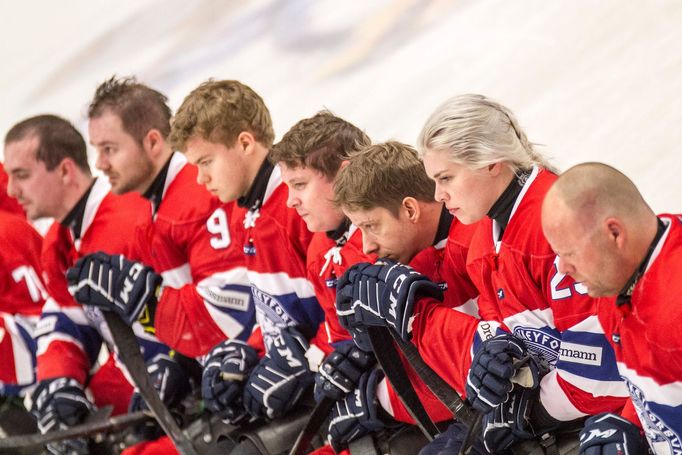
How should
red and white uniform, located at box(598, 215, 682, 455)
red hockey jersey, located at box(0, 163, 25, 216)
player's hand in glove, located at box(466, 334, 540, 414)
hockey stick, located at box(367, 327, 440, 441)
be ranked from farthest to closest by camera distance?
red hockey jersey, located at box(0, 163, 25, 216), hockey stick, located at box(367, 327, 440, 441), player's hand in glove, located at box(466, 334, 540, 414), red and white uniform, located at box(598, 215, 682, 455)

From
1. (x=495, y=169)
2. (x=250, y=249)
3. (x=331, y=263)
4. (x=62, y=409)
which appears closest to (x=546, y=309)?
(x=495, y=169)

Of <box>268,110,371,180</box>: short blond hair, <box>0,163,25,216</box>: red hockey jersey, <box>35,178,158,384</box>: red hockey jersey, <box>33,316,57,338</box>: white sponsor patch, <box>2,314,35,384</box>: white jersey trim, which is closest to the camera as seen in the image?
<box>268,110,371,180</box>: short blond hair

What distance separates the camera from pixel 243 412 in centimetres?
287

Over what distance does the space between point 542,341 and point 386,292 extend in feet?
1.03

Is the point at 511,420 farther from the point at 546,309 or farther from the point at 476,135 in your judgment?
the point at 476,135

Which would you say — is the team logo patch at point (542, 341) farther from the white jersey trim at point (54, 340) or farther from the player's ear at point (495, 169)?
the white jersey trim at point (54, 340)

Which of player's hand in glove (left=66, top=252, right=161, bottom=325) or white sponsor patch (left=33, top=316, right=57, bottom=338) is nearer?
player's hand in glove (left=66, top=252, right=161, bottom=325)

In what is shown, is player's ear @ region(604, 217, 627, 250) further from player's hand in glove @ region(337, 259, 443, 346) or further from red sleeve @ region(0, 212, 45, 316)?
red sleeve @ region(0, 212, 45, 316)

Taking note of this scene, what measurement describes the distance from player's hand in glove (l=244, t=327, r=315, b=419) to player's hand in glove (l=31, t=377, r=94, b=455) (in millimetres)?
696

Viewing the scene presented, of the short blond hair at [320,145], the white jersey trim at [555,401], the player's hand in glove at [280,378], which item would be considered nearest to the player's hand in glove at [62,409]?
the player's hand in glove at [280,378]

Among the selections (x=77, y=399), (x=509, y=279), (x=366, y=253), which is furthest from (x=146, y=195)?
(x=509, y=279)

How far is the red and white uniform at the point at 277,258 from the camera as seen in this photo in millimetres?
2787

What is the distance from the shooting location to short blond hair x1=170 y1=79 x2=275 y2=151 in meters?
2.87

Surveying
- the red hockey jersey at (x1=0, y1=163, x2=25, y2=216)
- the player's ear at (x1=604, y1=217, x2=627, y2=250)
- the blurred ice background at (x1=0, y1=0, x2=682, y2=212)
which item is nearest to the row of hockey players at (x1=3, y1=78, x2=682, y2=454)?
the player's ear at (x1=604, y1=217, x2=627, y2=250)
